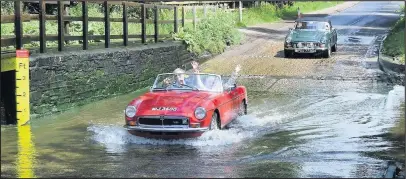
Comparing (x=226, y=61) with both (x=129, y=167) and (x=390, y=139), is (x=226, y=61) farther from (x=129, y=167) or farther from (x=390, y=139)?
(x=129, y=167)

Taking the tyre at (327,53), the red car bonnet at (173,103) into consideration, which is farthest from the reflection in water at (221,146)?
the tyre at (327,53)

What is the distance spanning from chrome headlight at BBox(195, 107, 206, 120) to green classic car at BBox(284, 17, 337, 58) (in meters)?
14.7

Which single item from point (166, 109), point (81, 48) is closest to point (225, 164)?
point (166, 109)

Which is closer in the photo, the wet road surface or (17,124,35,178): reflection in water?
(17,124,35,178): reflection in water

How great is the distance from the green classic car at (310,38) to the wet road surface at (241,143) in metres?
6.55

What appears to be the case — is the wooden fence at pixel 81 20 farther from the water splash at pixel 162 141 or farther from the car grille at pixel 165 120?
the car grille at pixel 165 120

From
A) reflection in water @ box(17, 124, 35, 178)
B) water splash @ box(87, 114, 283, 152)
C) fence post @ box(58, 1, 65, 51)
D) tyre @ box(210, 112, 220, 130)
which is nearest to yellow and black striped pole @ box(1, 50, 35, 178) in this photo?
reflection in water @ box(17, 124, 35, 178)

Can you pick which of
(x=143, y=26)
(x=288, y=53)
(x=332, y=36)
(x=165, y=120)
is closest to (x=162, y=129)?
(x=165, y=120)

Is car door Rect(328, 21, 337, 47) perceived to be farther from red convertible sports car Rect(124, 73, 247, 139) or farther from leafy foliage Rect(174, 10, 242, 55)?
red convertible sports car Rect(124, 73, 247, 139)

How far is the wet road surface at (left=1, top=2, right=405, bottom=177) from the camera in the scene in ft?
25.5

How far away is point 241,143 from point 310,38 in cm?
1483

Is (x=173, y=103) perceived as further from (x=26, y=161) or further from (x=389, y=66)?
(x=389, y=66)

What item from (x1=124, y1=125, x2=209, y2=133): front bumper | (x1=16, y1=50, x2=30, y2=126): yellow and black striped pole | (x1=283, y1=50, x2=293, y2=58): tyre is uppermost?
(x1=16, y1=50, x2=30, y2=126): yellow and black striped pole

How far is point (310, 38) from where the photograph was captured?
2497 cm
